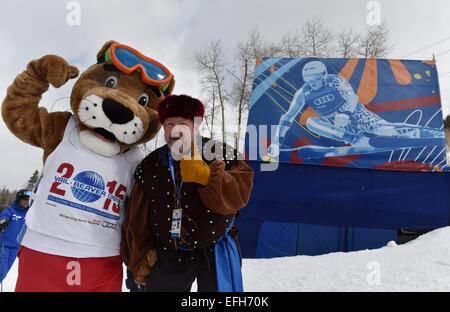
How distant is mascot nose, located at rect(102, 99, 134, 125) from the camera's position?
212 cm

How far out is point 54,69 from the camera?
218 cm

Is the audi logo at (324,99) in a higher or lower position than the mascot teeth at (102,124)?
higher

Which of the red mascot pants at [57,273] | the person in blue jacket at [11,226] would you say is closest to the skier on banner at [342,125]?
the person in blue jacket at [11,226]

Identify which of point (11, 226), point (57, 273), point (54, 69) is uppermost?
point (54, 69)

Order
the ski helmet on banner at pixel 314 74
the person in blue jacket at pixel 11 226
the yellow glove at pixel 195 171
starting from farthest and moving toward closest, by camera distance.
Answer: the ski helmet on banner at pixel 314 74
the person in blue jacket at pixel 11 226
the yellow glove at pixel 195 171

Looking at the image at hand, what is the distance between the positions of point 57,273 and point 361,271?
4079mm

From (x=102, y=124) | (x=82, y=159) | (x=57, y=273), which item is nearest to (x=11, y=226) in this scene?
(x=57, y=273)

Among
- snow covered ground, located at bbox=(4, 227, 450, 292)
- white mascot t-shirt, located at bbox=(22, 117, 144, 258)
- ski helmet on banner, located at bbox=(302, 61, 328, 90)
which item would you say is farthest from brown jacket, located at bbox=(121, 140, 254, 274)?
ski helmet on banner, located at bbox=(302, 61, 328, 90)

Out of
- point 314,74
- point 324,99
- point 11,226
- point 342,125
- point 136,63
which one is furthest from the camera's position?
point 314,74

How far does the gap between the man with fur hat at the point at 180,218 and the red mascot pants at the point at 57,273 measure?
0.21 metres

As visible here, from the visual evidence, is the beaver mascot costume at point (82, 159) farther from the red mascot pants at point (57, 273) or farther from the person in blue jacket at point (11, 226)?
the person in blue jacket at point (11, 226)

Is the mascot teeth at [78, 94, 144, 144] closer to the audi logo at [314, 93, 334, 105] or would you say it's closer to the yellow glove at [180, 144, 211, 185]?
the yellow glove at [180, 144, 211, 185]

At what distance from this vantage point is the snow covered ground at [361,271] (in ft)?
13.8

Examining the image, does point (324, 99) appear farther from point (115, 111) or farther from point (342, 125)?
point (115, 111)
